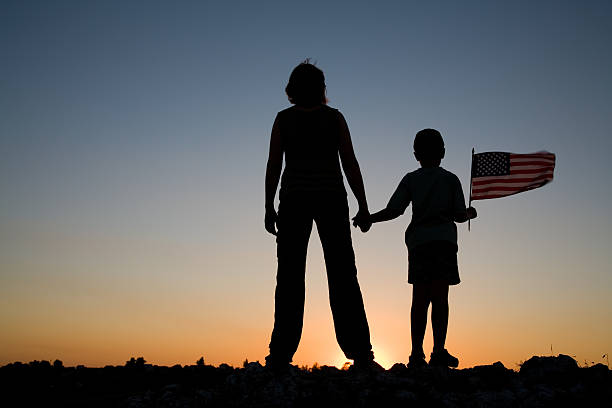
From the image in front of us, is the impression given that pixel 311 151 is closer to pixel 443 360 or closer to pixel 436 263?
pixel 436 263

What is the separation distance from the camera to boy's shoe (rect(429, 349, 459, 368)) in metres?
7.16

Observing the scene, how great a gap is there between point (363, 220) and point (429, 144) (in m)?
1.42

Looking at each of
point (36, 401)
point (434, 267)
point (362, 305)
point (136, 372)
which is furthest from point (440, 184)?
point (36, 401)

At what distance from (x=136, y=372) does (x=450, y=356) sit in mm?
3559

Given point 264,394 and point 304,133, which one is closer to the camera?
point 264,394

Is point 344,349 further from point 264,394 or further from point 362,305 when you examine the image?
point 264,394

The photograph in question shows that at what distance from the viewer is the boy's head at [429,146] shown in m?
7.75

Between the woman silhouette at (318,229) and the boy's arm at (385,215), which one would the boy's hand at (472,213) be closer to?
the boy's arm at (385,215)

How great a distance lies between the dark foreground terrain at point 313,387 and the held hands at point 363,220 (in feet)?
5.07

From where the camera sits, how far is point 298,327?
650cm

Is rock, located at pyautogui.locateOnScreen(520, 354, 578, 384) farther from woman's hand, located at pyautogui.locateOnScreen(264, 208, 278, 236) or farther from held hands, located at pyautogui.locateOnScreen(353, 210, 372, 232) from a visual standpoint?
woman's hand, located at pyautogui.locateOnScreen(264, 208, 278, 236)

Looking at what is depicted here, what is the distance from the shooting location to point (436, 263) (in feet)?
24.6

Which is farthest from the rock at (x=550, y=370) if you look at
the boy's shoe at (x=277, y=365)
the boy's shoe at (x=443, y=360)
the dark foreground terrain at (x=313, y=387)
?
the boy's shoe at (x=277, y=365)

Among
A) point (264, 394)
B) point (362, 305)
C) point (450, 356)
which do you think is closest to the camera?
point (264, 394)
